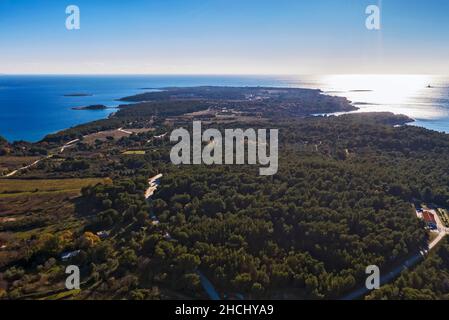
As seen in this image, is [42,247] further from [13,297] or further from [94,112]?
[94,112]

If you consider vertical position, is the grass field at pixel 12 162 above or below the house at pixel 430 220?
above

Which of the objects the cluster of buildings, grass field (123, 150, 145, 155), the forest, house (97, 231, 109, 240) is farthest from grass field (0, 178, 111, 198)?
the cluster of buildings

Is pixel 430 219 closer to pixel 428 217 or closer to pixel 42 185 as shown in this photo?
pixel 428 217

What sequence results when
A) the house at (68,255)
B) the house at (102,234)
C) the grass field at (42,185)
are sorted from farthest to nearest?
the grass field at (42,185)
the house at (102,234)
the house at (68,255)

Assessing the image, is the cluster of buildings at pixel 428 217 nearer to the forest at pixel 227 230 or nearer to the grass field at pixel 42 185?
the forest at pixel 227 230

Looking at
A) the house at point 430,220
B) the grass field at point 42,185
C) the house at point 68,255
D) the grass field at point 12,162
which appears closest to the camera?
the house at point 68,255

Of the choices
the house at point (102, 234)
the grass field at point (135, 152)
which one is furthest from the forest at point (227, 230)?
the grass field at point (135, 152)

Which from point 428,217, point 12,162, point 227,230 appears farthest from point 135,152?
point 428,217
